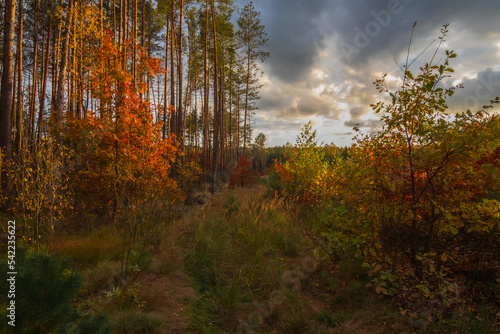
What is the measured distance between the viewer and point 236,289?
135 inches

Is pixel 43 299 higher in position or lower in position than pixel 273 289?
higher

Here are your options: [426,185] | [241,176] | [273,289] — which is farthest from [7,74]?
[241,176]

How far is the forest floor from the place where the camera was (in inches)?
110

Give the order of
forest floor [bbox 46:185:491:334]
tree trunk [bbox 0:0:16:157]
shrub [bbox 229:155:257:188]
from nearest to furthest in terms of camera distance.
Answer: forest floor [bbox 46:185:491:334], tree trunk [bbox 0:0:16:157], shrub [bbox 229:155:257:188]

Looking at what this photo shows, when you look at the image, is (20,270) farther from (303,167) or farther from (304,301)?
(303,167)

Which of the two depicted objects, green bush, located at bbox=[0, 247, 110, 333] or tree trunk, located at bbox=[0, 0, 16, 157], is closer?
green bush, located at bbox=[0, 247, 110, 333]

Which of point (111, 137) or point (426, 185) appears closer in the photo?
point (426, 185)

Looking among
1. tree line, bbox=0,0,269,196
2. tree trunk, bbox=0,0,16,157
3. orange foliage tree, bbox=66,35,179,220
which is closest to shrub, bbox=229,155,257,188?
tree line, bbox=0,0,269,196

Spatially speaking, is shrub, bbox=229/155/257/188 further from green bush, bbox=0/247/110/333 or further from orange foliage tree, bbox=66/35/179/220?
green bush, bbox=0/247/110/333

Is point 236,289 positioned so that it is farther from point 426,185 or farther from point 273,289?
point 426,185

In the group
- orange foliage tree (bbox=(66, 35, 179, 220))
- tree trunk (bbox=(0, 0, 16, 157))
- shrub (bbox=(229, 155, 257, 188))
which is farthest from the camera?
shrub (bbox=(229, 155, 257, 188))

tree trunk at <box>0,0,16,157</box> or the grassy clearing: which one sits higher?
tree trunk at <box>0,0,16,157</box>

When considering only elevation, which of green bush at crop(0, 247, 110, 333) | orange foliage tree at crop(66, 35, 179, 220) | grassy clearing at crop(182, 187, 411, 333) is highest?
orange foliage tree at crop(66, 35, 179, 220)

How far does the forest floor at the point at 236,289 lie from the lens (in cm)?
278
